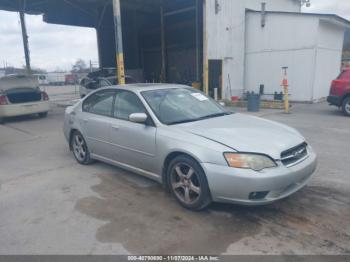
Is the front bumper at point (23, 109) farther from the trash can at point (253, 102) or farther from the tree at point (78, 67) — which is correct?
the tree at point (78, 67)

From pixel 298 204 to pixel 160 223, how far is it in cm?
176

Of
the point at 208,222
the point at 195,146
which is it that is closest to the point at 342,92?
the point at 195,146

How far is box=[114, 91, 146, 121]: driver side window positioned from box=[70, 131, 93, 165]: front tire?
1.17 metres

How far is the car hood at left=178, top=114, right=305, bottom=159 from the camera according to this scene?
3404mm

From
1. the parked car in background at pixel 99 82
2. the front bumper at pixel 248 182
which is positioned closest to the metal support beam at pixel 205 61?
the parked car in background at pixel 99 82

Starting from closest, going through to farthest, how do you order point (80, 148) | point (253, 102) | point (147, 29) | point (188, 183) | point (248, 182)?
point (248, 182) → point (188, 183) → point (80, 148) → point (253, 102) → point (147, 29)

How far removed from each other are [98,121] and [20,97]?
291 inches

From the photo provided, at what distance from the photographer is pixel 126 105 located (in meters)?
4.68

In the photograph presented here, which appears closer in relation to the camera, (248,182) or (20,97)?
(248,182)

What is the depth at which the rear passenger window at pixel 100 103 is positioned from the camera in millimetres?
5020

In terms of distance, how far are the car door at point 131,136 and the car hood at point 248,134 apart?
548 millimetres

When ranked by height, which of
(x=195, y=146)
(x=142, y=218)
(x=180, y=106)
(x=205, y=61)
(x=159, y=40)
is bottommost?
→ (x=142, y=218)

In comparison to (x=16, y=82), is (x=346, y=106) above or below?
below

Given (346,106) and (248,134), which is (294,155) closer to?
Result: (248,134)
